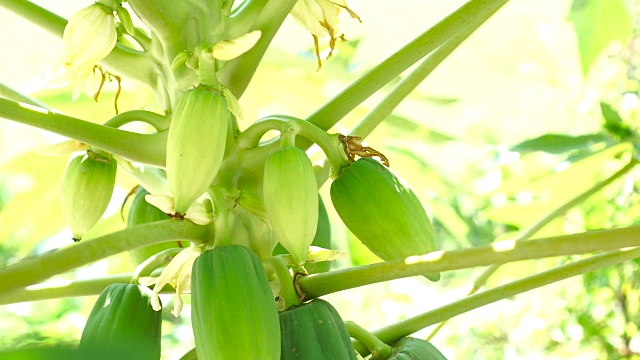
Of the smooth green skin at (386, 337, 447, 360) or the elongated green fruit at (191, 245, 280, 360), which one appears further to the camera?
the smooth green skin at (386, 337, 447, 360)

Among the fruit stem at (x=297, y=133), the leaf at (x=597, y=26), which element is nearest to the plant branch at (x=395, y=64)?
the fruit stem at (x=297, y=133)

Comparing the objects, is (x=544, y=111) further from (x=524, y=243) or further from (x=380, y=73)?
(x=524, y=243)

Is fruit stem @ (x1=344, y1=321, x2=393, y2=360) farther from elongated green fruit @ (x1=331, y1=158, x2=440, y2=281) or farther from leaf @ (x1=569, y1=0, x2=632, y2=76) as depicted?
leaf @ (x1=569, y1=0, x2=632, y2=76)

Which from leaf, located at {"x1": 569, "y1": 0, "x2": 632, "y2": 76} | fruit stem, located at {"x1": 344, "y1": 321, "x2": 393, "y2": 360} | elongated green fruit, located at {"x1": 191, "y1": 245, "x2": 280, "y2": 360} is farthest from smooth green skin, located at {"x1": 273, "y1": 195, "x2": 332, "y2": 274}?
leaf, located at {"x1": 569, "y1": 0, "x2": 632, "y2": 76}

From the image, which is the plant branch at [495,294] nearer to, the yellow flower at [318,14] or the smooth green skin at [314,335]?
the smooth green skin at [314,335]

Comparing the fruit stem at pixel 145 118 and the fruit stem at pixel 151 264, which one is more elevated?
the fruit stem at pixel 145 118

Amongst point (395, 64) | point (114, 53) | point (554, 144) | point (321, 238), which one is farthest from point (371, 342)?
point (554, 144)
